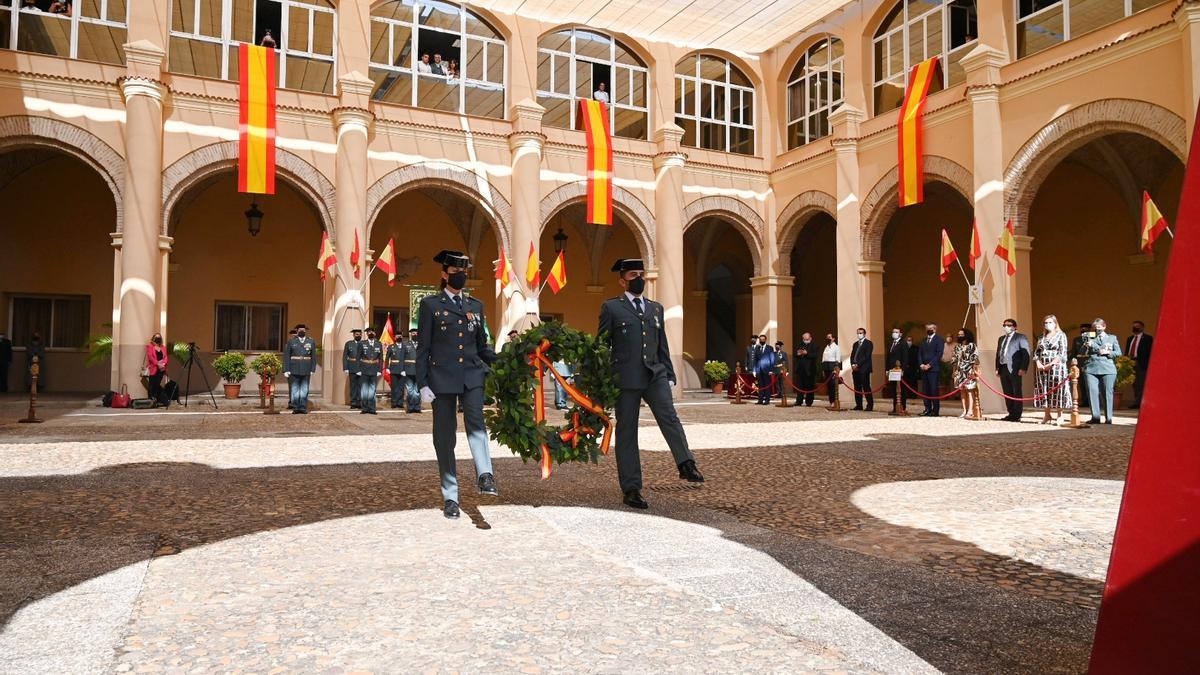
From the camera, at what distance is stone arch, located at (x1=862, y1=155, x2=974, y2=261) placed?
16094 millimetres

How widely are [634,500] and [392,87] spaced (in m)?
16.2

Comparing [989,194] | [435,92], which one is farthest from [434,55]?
[989,194]

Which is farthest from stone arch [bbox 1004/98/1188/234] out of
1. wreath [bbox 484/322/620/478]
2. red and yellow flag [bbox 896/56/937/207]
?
wreath [bbox 484/322/620/478]

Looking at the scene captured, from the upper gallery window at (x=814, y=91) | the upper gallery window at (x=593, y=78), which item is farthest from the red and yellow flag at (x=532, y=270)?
the upper gallery window at (x=814, y=91)

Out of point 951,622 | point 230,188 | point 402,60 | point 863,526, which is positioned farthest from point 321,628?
point 230,188

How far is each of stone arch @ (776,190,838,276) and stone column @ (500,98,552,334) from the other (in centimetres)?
656

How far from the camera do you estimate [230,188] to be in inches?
802


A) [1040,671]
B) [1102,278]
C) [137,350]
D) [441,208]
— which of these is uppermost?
[441,208]

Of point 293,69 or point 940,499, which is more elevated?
point 293,69

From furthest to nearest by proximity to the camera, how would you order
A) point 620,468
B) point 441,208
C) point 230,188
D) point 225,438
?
point 441,208 → point 230,188 → point 225,438 → point 620,468

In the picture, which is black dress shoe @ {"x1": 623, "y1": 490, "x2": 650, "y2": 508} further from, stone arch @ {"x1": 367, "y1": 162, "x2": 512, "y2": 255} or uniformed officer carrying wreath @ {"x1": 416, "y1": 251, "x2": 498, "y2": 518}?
stone arch @ {"x1": 367, "y1": 162, "x2": 512, "y2": 255}

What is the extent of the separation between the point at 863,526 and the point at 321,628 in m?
3.11

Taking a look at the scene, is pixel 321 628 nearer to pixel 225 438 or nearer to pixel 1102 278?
pixel 225 438

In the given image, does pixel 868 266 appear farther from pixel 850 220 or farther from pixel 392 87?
pixel 392 87
